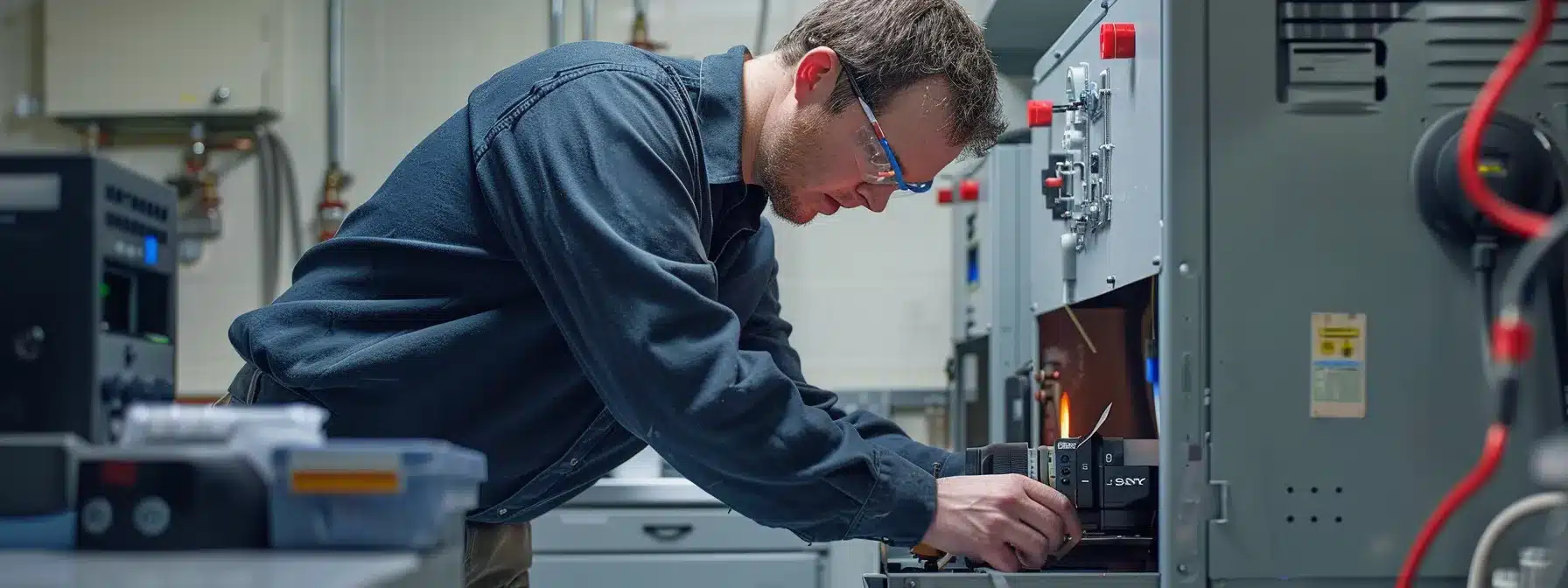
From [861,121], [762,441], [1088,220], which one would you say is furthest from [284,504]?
[1088,220]

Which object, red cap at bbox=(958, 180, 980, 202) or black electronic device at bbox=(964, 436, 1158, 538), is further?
red cap at bbox=(958, 180, 980, 202)

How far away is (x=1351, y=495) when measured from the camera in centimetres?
116

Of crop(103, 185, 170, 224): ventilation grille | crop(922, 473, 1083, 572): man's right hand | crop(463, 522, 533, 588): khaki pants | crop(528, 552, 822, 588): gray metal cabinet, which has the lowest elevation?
crop(528, 552, 822, 588): gray metal cabinet

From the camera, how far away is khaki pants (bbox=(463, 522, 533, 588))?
1565 mm

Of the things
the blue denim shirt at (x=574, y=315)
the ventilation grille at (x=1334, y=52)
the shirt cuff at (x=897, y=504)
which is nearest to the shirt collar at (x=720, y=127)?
the blue denim shirt at (x=574, y=315)

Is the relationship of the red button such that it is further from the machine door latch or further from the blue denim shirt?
the machine door latch

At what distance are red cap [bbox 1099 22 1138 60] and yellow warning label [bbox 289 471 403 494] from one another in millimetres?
873

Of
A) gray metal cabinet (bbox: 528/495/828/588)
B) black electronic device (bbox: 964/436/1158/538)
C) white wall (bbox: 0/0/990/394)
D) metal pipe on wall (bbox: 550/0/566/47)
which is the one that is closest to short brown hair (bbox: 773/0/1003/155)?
black electronic device (bbox: 964/436/1158/538)

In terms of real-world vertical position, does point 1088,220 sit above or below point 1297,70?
below

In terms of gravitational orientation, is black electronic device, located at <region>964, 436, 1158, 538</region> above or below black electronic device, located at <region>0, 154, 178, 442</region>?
below

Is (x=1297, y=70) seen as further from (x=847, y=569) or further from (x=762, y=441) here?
(x=847, y=569)

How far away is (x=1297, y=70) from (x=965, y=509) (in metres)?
0.50

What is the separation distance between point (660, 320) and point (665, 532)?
66.3 inches

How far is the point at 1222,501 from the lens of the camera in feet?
3.80
